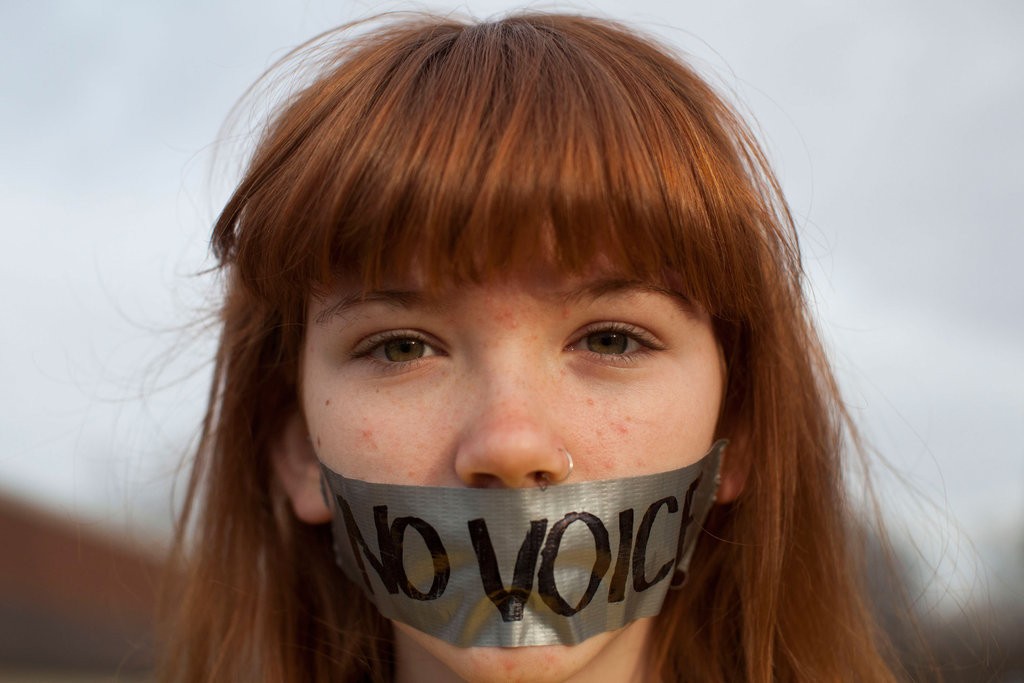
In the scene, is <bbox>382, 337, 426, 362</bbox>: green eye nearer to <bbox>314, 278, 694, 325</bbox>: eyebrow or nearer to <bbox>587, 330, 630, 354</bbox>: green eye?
<bbox>314, 278, 694, 325</bbox>: eyebrow

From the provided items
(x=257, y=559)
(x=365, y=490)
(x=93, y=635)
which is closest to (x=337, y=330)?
(x=365, y=490)

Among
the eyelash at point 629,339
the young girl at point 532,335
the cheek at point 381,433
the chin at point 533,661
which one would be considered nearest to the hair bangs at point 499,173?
the young girl at point 532,335

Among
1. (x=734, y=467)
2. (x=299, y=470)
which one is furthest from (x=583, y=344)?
(x=299, y=470)

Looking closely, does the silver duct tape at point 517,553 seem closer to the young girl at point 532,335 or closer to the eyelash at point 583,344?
the young girl at point 532,335

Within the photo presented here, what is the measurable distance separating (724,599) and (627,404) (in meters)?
0.84

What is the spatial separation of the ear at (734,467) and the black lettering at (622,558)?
0.43 m

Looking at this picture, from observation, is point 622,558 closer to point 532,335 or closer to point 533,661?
point 533,661

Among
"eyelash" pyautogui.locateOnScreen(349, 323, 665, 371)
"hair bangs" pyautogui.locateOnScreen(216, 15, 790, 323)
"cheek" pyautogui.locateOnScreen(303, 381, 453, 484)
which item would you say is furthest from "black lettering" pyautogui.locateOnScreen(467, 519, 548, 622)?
"hair bangs" pyautogui.locateOnScreen(216, 15, 790, 323)

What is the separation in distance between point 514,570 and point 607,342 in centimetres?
51

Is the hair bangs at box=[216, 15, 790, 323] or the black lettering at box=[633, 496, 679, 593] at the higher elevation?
the hair bangs at box=[216, 15, 790, 323]

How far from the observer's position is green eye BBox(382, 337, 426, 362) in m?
2.00

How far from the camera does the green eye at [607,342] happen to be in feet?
6.49

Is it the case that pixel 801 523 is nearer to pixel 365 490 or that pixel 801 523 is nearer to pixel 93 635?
pixel 365 490

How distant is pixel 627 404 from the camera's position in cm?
194
